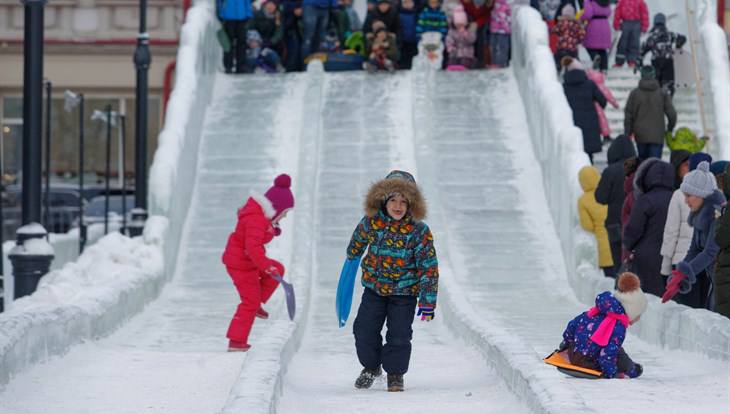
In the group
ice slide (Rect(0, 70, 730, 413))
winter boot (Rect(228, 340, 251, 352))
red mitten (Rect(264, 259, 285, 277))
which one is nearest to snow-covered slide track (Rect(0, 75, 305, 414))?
ice slide (Rect(0, 70, 730, 413))

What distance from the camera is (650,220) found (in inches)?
535

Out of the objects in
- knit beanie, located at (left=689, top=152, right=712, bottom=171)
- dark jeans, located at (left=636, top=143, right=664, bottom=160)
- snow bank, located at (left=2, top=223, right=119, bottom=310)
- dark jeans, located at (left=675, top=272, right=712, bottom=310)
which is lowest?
snow bank, located at (left=2, top=223, right=119, bottom=310)

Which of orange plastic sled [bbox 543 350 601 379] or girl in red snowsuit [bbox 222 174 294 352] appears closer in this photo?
orange plastic sled [bbox 543 350 601 379]

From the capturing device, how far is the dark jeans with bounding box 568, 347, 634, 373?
34.2ft

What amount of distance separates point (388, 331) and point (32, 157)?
5639mm

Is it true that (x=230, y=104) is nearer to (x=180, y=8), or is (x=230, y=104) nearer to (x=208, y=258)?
(x=208, y=258)

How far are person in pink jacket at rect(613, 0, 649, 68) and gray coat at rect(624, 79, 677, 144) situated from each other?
5605 millimetres

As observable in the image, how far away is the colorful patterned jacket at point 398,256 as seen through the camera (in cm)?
1007

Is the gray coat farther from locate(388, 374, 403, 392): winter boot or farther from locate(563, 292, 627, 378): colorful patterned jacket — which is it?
locate(388, 374, 403, 392): winter boot

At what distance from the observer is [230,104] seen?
24.4 m

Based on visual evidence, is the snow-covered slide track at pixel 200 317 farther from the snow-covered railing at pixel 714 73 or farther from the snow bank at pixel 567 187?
the snow-covered railing at pixel 714 73

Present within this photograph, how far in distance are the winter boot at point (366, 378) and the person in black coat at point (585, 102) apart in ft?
37.7

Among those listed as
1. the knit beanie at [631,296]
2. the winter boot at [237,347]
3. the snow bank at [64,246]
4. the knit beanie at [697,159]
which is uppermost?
the knit beanie at [697,159]

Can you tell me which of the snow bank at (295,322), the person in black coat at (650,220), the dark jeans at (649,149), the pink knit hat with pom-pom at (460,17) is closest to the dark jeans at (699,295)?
the person in black coat at (650,220)
